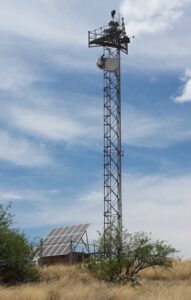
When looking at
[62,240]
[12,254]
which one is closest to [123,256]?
[12,254]

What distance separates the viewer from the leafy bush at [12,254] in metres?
32.5

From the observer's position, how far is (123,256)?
30109 millimetres

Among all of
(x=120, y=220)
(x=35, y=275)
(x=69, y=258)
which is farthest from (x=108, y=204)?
(x=35, y=275)

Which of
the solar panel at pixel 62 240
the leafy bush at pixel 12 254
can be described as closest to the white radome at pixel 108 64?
the solar panel at pixel 62 240

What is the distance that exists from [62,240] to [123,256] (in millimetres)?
17786

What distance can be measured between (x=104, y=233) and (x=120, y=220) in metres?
14.2

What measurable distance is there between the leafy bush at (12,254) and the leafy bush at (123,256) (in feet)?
12.2

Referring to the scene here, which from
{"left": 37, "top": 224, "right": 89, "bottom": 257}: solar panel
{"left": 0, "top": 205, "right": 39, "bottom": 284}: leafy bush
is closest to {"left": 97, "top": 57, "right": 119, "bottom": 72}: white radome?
{"left": 37, "top": 224, "right": 89, "bottom": 257}: solar panel

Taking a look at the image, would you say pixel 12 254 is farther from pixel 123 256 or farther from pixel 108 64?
pixel 108 64

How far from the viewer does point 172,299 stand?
751 inches

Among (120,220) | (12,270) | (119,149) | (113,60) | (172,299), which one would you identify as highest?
(113,60)

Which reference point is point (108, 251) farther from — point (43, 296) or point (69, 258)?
A: point (69, 258)

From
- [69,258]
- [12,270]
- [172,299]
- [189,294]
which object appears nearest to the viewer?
[172,299]

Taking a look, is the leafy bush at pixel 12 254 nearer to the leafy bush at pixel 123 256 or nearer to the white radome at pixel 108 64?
→ the leafy bush at pixel 123 256
